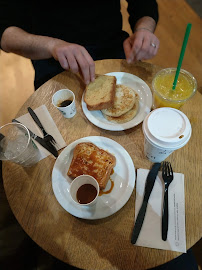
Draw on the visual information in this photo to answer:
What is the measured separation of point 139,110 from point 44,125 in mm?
551

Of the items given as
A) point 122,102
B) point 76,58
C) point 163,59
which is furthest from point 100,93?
point 163,59

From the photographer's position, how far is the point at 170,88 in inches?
40.6

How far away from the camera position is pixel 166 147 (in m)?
0.76

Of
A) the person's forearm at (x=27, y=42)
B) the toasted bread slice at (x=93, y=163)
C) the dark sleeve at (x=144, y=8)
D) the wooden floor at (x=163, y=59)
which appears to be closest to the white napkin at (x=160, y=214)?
the toasted bread slice at (x=93, y=163)

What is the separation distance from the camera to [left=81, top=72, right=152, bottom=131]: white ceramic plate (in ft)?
3.48

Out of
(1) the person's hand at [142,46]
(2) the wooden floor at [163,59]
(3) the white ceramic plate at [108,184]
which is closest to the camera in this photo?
(3) the white ceramic plate at [108,184]

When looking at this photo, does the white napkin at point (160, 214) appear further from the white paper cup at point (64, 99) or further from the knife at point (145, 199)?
the white paper cup at point (64, 99)

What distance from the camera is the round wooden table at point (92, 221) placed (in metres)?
0.80

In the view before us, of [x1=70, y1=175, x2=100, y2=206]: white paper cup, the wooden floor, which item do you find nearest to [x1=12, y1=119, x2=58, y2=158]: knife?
[x1=70, y1=175, x2=100, y2=206]: white paper cup

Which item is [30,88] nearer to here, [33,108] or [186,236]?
[33,108]

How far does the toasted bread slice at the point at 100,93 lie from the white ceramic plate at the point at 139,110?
5 centimetres

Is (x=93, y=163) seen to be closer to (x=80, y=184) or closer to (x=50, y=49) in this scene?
(x=80, y=184)

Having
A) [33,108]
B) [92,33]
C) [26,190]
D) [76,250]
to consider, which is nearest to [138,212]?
[76,250]

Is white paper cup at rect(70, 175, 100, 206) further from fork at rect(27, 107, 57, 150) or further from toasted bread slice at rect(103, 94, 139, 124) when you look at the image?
toasted bread slice at rect(103, 94, 139, 124)
